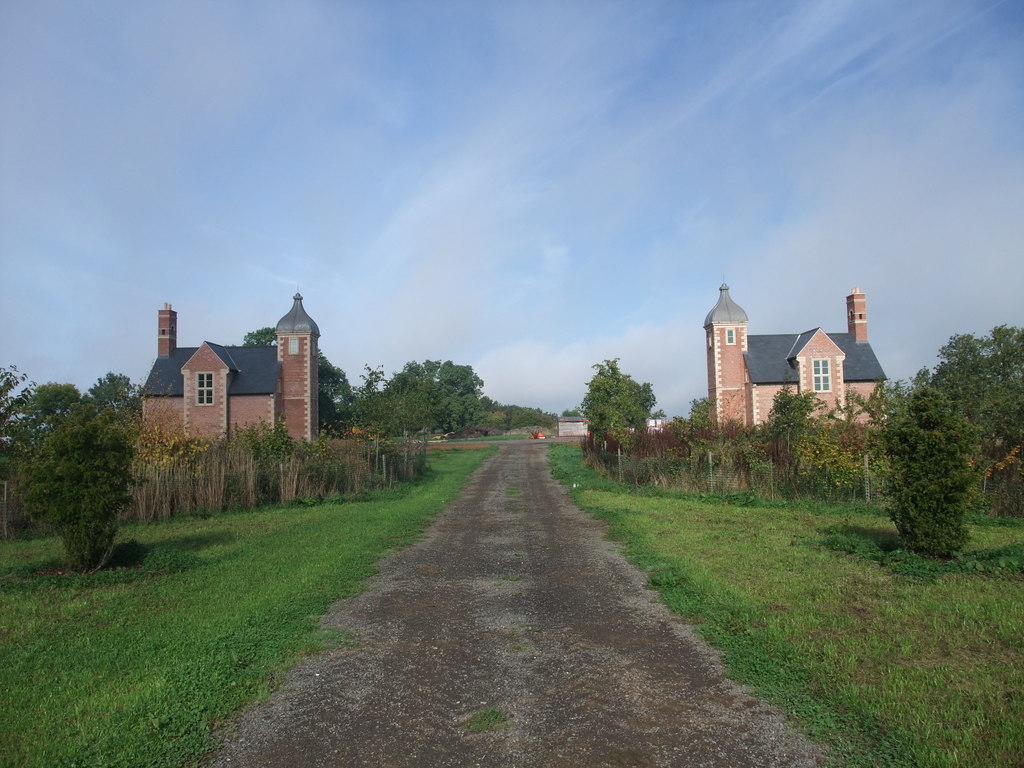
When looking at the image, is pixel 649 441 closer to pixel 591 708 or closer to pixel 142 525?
pixel 142 525

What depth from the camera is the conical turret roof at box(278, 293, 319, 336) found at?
147ft

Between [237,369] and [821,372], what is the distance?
37202 mm

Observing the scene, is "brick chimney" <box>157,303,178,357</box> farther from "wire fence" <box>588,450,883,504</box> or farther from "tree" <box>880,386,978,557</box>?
"tree" <box>880,386,978,557</box>

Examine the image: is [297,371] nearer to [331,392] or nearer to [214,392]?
[214,392]

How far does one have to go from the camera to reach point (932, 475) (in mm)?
9273

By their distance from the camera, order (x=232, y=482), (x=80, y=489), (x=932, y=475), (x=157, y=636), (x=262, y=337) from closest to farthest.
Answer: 1. (x=157, y=636)
2. (x=932, y=475)
3. (x=80, y=489)
4. (x=232, y=482)
5. (x=262, y=337)

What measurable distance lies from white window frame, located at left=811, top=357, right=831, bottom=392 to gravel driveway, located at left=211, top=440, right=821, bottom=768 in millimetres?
37773

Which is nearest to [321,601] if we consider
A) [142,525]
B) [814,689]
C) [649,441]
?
[814,689]

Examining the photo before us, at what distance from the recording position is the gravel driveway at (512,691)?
416 centimetres

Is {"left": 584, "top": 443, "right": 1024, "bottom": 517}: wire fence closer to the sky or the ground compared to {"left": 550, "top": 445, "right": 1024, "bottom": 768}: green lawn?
closer to the sky

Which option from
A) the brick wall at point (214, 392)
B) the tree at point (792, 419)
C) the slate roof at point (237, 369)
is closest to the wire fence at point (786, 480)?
the tree at point (792, 419)

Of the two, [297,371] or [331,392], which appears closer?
[297,371]

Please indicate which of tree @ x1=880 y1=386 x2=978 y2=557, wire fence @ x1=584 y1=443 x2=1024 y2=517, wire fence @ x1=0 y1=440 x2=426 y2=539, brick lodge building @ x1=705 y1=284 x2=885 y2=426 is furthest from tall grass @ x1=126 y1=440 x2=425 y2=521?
brick lodge building @ x1=705 y1=284 x2=885 y2=426

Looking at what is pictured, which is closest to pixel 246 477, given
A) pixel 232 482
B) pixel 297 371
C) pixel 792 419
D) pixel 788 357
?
pixel 232 482
